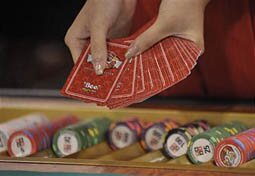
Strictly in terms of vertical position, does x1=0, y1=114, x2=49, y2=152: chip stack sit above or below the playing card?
below

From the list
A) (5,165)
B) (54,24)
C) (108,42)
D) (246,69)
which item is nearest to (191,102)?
(246,69)

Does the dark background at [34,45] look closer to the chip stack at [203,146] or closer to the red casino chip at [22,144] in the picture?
the red casino chip at [22,144]

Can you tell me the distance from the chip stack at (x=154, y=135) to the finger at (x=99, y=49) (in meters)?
0.31

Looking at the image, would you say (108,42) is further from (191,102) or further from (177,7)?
(191,102)

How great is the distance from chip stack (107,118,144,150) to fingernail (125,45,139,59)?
0.31m

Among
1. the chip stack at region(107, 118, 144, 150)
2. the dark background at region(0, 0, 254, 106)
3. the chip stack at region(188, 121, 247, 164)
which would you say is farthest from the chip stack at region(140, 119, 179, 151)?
the dark background at region(0, 0, 254, 106)

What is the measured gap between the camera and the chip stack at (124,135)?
1470 mm

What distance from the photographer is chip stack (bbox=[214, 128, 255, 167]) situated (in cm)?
120

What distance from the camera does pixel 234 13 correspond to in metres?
1.41

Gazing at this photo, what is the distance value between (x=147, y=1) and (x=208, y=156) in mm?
406

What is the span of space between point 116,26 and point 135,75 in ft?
0.56

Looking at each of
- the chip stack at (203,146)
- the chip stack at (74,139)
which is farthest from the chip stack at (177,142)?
the chip stack at (74,139)

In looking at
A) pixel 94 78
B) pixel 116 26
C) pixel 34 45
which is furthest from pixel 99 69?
pixel 34 45

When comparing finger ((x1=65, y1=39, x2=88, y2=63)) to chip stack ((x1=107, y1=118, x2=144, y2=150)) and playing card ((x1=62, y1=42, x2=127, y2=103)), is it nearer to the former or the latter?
playing card ((x1=62, y1=42, x2=127, y2=103))
